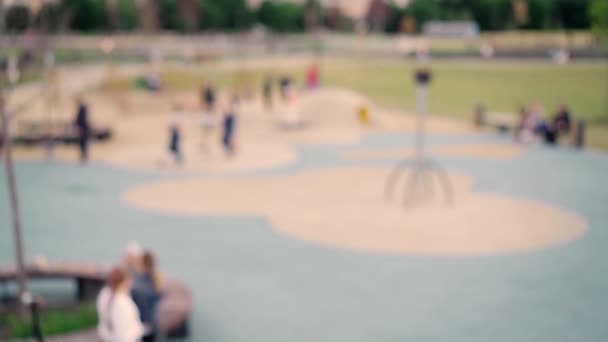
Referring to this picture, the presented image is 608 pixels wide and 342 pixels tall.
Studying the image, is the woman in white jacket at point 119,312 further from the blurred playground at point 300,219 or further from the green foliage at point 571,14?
the green foliage at point 571,14

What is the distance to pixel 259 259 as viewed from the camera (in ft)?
46.4

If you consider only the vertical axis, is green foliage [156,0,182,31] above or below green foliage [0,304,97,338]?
above

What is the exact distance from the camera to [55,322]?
10008 millimetres

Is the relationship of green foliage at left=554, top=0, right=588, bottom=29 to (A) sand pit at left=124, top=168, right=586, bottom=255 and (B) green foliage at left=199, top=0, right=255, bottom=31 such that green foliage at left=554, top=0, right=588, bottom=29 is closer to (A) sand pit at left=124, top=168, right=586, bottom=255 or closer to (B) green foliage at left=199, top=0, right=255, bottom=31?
(B) green foliage at left=199, top=0, right=255, bottom=31

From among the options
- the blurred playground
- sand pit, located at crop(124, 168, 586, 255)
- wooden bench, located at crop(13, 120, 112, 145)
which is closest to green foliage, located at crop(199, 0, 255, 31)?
the blurred playground

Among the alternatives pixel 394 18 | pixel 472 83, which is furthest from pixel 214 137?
pixel 394 18

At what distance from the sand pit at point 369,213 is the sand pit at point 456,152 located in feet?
14.2

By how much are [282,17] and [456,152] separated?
127028 millimetres

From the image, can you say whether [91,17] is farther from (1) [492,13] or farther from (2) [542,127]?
(2) [542,127]

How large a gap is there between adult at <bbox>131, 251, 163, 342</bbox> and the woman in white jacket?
504 mm

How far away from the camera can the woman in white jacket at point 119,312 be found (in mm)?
8477

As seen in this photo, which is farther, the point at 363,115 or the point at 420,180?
the point at 363,115

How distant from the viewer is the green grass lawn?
4275 cm

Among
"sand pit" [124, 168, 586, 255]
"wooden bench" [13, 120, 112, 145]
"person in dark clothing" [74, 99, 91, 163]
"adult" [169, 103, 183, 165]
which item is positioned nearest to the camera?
"sand pit" [124, 168, 586, 255]
